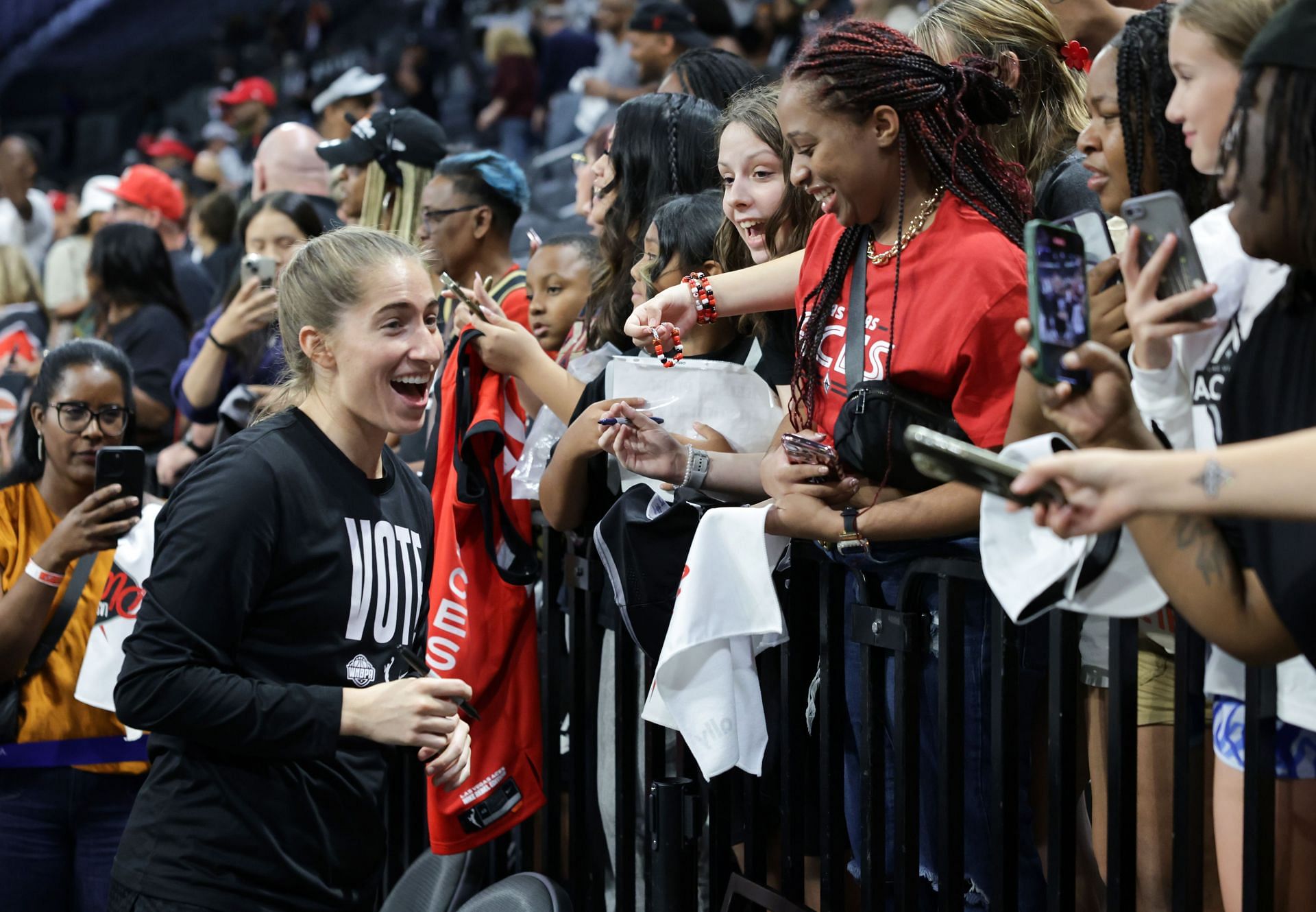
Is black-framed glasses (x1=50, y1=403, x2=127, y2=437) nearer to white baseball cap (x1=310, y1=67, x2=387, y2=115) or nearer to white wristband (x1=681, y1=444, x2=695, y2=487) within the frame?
white wristband (x1=681, y1=444, x2=695, y2=487)

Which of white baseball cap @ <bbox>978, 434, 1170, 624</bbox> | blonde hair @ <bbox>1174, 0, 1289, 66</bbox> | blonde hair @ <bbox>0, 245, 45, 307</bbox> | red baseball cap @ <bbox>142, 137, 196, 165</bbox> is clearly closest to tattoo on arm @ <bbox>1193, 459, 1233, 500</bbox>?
white baseball cap @ <bbox>978, 434, 1170, 624</bbox>

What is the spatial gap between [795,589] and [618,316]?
0.95 meters

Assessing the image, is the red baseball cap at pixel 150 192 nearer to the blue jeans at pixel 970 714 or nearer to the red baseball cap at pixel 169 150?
the red baseball cap at pixel 169 150

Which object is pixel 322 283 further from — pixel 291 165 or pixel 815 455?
pixel 291 165

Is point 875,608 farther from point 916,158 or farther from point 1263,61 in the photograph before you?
point 1263,61

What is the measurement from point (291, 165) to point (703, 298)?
11.2 feet

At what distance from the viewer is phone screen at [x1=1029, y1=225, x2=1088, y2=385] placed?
1527 mm

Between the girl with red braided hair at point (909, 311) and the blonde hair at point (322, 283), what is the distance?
0.85m

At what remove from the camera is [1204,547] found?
63.3 inches

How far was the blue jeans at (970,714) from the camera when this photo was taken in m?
2.33

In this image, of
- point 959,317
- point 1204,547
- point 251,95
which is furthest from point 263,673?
point 251,95

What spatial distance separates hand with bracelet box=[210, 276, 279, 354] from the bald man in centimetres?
111

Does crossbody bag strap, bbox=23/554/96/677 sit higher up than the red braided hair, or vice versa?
the red braided hair

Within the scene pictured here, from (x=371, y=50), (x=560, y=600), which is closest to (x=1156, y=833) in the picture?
(x=560, y=600)
